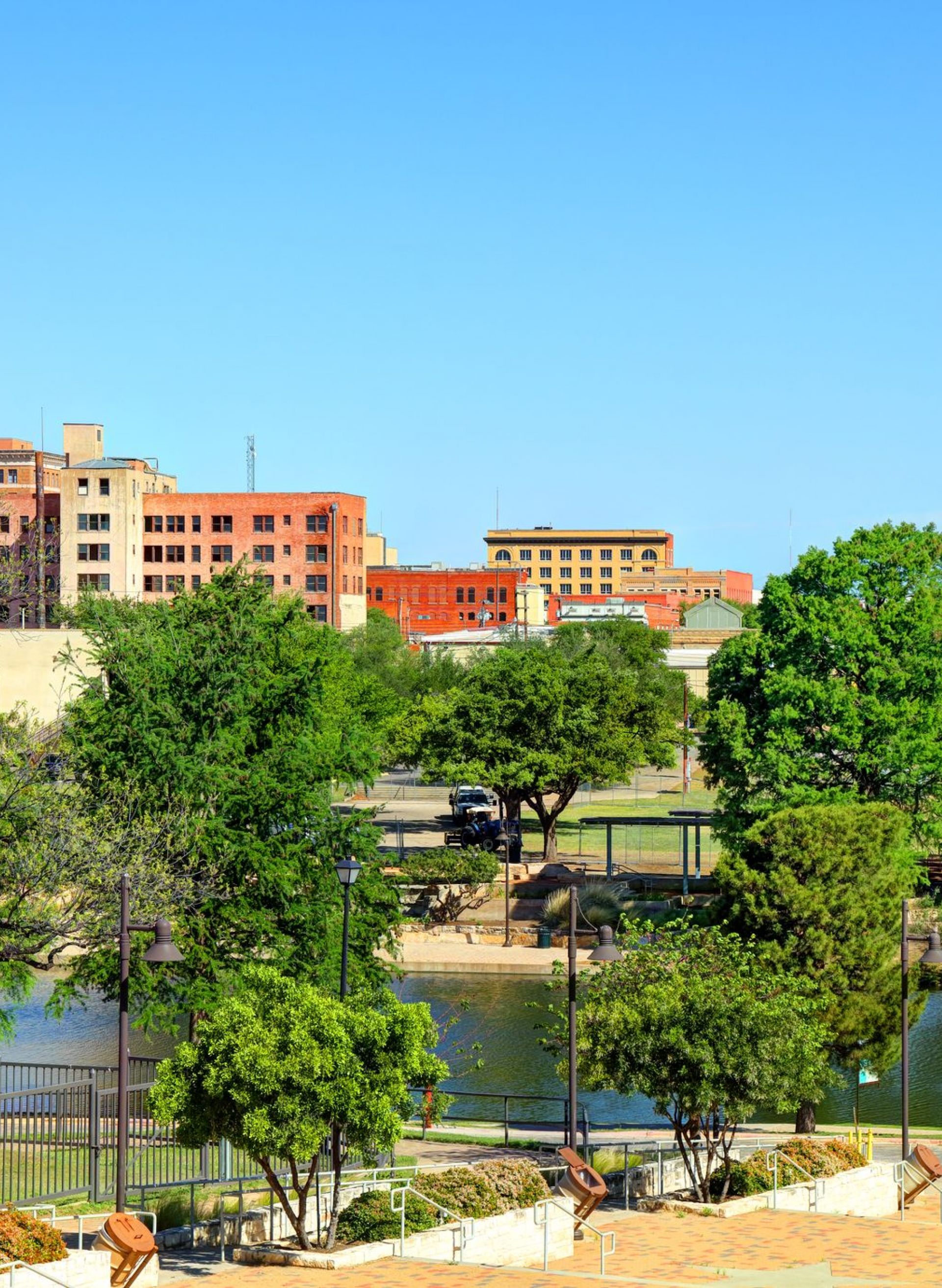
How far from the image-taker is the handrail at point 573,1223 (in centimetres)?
2212

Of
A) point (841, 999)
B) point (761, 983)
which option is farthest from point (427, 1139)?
point (841, 999)

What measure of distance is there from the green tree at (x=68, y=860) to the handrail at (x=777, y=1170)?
1160 cm

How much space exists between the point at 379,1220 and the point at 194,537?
387ft

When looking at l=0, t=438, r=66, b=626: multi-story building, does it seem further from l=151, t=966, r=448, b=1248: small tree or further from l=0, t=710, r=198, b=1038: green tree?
l=151, t=966, r=448, b=1248: small tree

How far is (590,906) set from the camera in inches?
2591

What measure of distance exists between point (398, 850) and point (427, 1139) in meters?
43.1

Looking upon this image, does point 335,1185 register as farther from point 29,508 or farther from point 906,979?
point 29,508

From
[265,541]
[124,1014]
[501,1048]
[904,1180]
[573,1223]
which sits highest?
[265,541]

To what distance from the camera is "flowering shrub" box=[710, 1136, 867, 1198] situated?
93.0 feet

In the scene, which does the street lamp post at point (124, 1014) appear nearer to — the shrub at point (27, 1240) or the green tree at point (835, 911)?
the shrub at point (27, 1240)

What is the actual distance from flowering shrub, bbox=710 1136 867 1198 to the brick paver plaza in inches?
58.8

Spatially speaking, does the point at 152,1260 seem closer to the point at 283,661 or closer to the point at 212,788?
the point at 212,788

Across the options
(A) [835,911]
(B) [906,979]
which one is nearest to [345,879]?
(B) [906,979]

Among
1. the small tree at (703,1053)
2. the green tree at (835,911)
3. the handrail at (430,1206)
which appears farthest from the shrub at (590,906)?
the handrail at (430,1206)
